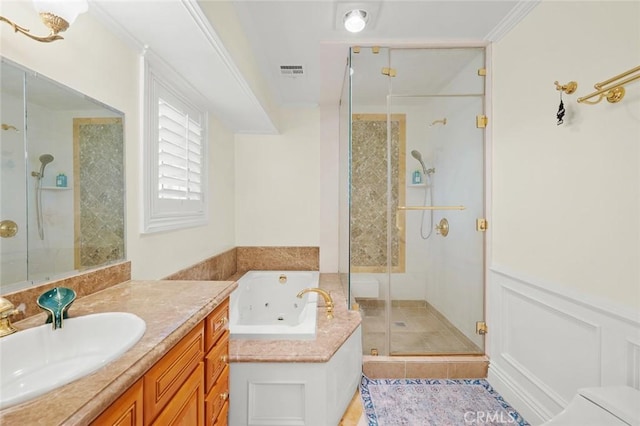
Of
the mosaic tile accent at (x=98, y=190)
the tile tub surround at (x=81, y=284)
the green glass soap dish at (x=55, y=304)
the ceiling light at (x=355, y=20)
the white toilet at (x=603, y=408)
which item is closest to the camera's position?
the green glass soap dish at (x=55, y=304)

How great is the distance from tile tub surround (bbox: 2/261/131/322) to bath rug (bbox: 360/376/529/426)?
1628 millimetres

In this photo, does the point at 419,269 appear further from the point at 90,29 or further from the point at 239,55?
the point at 90,29

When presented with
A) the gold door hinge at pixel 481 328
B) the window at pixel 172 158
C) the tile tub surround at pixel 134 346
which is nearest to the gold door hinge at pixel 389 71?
the window at pixel 172 158

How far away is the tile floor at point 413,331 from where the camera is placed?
2.21 metres

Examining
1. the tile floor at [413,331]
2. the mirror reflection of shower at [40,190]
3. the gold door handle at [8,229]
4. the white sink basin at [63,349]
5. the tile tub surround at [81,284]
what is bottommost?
the tile floor at [413,331]

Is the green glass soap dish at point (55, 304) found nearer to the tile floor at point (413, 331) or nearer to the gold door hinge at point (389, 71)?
the tile floor at point (413, 331)

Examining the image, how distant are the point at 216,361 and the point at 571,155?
1.98m

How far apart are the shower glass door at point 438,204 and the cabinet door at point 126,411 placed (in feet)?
6.35

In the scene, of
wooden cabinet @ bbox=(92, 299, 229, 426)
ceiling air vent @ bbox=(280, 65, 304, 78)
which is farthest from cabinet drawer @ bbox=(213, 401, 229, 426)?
ceiling air vent @ bbox=(280, 65, 304, 78)

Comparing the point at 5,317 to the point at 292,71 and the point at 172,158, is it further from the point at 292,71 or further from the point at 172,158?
the point at 292,71

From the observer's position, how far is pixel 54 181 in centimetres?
99

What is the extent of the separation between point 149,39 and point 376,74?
1.59 metres

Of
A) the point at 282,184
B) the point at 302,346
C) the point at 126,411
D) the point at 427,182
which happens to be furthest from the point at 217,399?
the point at 282,184

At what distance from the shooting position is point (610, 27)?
4.01 ft
